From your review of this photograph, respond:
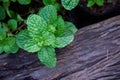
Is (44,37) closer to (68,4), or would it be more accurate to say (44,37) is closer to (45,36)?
(45,36)

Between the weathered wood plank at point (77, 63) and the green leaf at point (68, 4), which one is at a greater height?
the green leaf at point (68, 4)

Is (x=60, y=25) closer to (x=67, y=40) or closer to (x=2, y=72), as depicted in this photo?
(x=67, y=40)

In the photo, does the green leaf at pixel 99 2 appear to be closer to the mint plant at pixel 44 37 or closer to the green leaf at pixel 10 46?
the mint plant at pixel 44 37

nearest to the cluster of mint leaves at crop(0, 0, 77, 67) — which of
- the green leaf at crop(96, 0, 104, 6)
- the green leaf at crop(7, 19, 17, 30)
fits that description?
the green leaf at crop(7, 19, 17, 30)

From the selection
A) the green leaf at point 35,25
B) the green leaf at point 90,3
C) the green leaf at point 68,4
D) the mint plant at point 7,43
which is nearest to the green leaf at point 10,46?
the mint plant at point 7,43

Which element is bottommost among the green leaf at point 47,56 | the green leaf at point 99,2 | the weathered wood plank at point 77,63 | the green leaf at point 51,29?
the weathered wood plank at point 77,63
